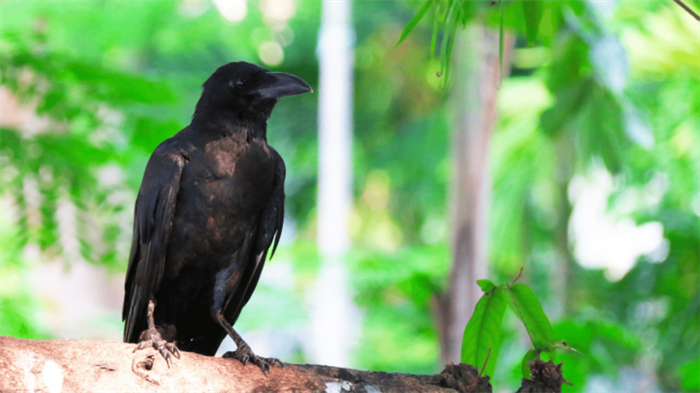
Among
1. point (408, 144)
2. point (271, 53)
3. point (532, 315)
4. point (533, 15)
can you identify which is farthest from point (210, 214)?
point (408, 144)

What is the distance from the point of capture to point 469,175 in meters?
5.13

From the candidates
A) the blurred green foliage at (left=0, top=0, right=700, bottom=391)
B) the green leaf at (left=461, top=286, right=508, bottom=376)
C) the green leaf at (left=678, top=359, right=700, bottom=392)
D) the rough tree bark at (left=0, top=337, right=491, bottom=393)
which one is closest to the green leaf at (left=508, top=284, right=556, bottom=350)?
the green leaf at (left=461, top=286, right=508, bottom=376)

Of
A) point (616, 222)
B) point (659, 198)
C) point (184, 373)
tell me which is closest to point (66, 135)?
point (184, 373)

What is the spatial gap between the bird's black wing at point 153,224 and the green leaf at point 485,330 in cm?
137

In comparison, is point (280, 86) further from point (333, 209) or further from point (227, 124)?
point (333, 209)

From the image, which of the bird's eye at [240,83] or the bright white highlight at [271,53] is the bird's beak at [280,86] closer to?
the bird's eye at [240,83]

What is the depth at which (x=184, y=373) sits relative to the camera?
6.21 feet

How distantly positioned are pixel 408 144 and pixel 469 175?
26.2 ft

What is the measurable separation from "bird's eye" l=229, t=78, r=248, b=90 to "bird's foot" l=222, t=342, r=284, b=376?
120 centimetres

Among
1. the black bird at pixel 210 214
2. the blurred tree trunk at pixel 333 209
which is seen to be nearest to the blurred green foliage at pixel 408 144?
the blurred tree trunk at pixel 333 209

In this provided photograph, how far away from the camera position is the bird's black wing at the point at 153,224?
2.49m

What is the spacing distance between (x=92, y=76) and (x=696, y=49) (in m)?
3.99

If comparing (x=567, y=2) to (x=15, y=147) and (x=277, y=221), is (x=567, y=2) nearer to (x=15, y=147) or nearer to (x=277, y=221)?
(x=277, y=221)

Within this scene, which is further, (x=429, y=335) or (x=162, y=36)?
(x=162, y=36)
